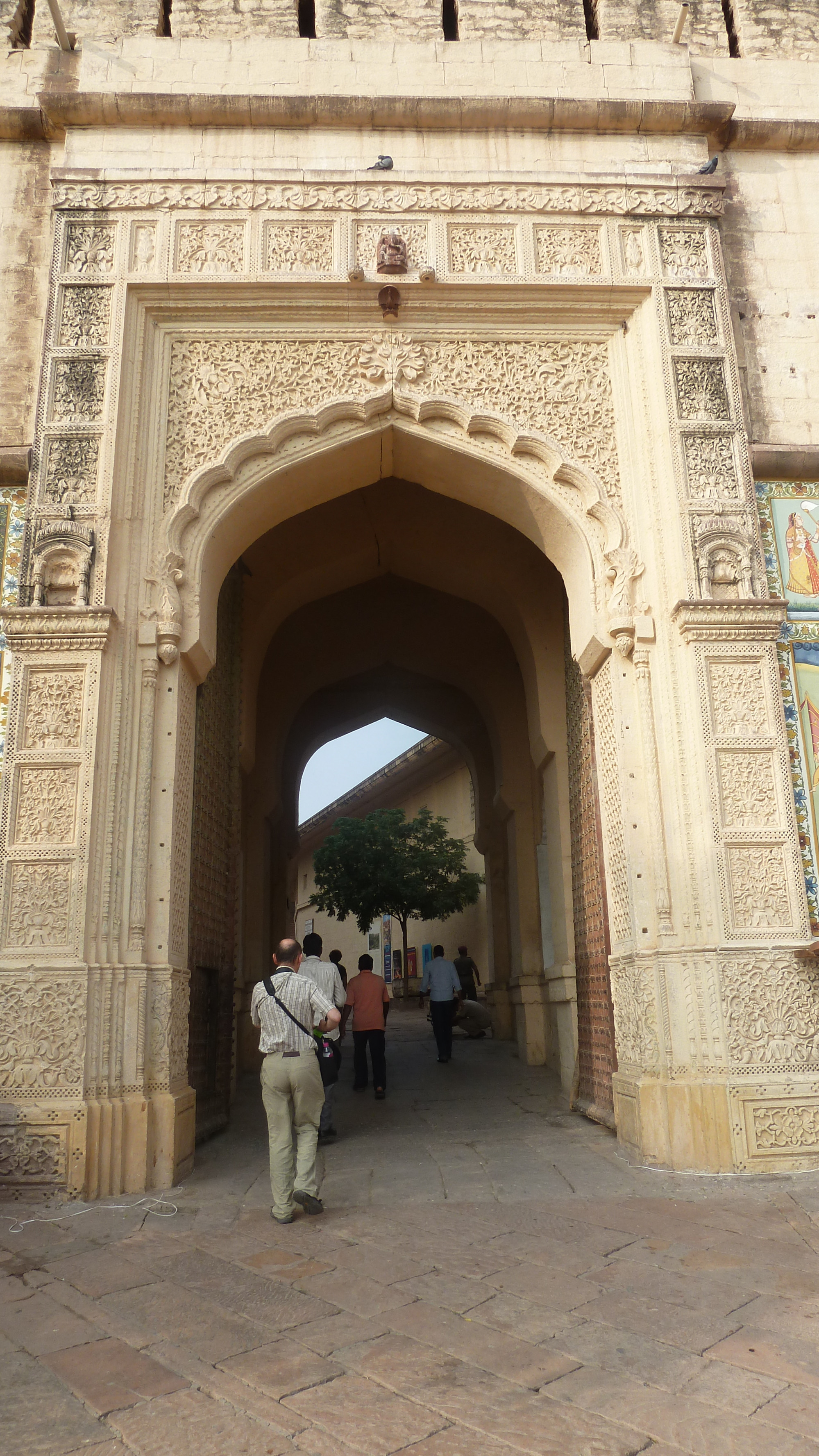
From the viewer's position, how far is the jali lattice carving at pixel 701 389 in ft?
21.0

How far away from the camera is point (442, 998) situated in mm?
10422

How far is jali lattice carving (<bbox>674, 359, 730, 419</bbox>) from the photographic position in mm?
6402

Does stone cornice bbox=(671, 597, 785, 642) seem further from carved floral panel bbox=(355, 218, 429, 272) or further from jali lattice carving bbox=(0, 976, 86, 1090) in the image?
jali lattice carving bbox=(0, 976, 86, 1090)

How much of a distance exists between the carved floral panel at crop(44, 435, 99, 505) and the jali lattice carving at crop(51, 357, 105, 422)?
0.16 m

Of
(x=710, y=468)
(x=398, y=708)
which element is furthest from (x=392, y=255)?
(x=398, y=708)

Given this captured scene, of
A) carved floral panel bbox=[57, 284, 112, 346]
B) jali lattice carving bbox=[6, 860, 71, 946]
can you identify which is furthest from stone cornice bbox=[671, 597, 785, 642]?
carved floral panel bbox=[57, 284, 112, 346]

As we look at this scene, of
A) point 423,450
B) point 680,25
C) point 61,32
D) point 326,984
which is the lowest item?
point 326,984

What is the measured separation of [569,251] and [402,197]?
3.97 feet

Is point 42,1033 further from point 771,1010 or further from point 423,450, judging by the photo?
point 423,450

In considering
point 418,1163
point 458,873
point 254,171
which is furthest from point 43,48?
point 458,873

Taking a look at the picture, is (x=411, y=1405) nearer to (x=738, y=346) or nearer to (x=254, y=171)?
(x=738, y=346)

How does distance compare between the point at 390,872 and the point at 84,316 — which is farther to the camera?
the point at 390,872

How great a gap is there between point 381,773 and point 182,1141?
1912cm

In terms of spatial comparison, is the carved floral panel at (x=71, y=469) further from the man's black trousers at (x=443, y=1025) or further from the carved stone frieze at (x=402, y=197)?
the man's black trousers at (x=443, y=1025)
